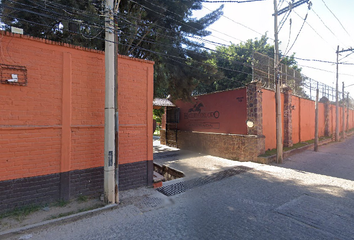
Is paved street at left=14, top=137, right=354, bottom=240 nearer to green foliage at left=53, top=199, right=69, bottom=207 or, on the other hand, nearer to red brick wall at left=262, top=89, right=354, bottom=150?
green foliage at left=53, top=199, right=69, bottom=207

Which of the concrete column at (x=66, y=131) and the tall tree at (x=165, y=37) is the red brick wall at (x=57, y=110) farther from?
the tall tree at (x=165, y=37)

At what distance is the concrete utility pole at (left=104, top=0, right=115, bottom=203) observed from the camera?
162 inches

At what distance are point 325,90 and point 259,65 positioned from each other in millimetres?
11489

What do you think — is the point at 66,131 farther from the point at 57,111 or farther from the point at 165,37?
the point at 165,37

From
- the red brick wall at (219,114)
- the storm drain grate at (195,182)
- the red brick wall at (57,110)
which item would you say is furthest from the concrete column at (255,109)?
the red brick wall at (57,110)

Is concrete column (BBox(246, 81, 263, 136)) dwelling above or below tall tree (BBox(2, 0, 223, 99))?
below

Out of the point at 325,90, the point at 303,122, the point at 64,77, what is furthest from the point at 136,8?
the point at 325,90

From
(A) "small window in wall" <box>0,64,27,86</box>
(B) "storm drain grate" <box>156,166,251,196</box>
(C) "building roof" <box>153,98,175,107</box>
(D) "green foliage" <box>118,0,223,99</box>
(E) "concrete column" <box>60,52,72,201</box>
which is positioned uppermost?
(D) "green foliage" <box>118,0,223,99</box>

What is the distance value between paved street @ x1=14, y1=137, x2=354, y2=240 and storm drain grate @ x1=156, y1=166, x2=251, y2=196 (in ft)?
0.67

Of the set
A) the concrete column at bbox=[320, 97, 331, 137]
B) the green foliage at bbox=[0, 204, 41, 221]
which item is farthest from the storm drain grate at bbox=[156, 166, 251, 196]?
the concrete column at bbox=[320, 97, 331, 137]

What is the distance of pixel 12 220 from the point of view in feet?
11.4

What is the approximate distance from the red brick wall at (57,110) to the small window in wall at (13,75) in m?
0.08

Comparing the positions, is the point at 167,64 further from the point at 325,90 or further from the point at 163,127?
the point at 325,90

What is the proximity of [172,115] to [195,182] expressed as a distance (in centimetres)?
854
